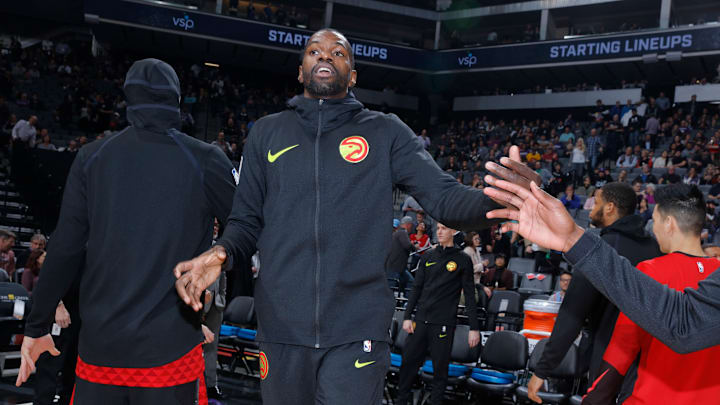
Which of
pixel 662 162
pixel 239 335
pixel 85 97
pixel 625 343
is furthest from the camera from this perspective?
pixel 85 97

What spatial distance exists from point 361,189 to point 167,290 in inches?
34.3

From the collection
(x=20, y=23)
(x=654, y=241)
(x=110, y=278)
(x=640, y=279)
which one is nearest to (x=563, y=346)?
(x=654, y=241)

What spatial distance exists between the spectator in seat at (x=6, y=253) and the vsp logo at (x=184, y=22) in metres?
18.2

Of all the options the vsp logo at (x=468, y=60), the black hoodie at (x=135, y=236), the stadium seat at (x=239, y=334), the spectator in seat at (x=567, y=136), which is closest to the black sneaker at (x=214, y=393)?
the stadium seat at (x=239, y=334)

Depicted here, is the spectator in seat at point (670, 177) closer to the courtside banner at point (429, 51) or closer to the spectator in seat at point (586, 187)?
the spectator in seat at point (586, 187)

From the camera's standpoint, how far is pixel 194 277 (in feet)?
6.63

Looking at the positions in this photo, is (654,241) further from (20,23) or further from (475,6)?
(20,23)

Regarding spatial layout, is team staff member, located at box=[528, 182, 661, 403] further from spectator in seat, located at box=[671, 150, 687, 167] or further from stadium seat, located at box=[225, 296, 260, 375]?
spectator in seat, located at box=[671, 150, 687, 167]

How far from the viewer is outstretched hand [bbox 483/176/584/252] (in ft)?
5.45

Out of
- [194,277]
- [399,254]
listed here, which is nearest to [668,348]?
[194,277]

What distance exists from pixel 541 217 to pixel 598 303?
2326 millimetres

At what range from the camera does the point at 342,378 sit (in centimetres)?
224

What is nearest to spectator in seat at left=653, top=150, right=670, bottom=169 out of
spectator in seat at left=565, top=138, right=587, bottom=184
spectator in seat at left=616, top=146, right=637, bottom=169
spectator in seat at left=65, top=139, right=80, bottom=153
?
spectator in seat at left=616, top=146, right=637, bottom=169

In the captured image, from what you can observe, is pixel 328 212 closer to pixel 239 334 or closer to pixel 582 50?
pixel 239 334
